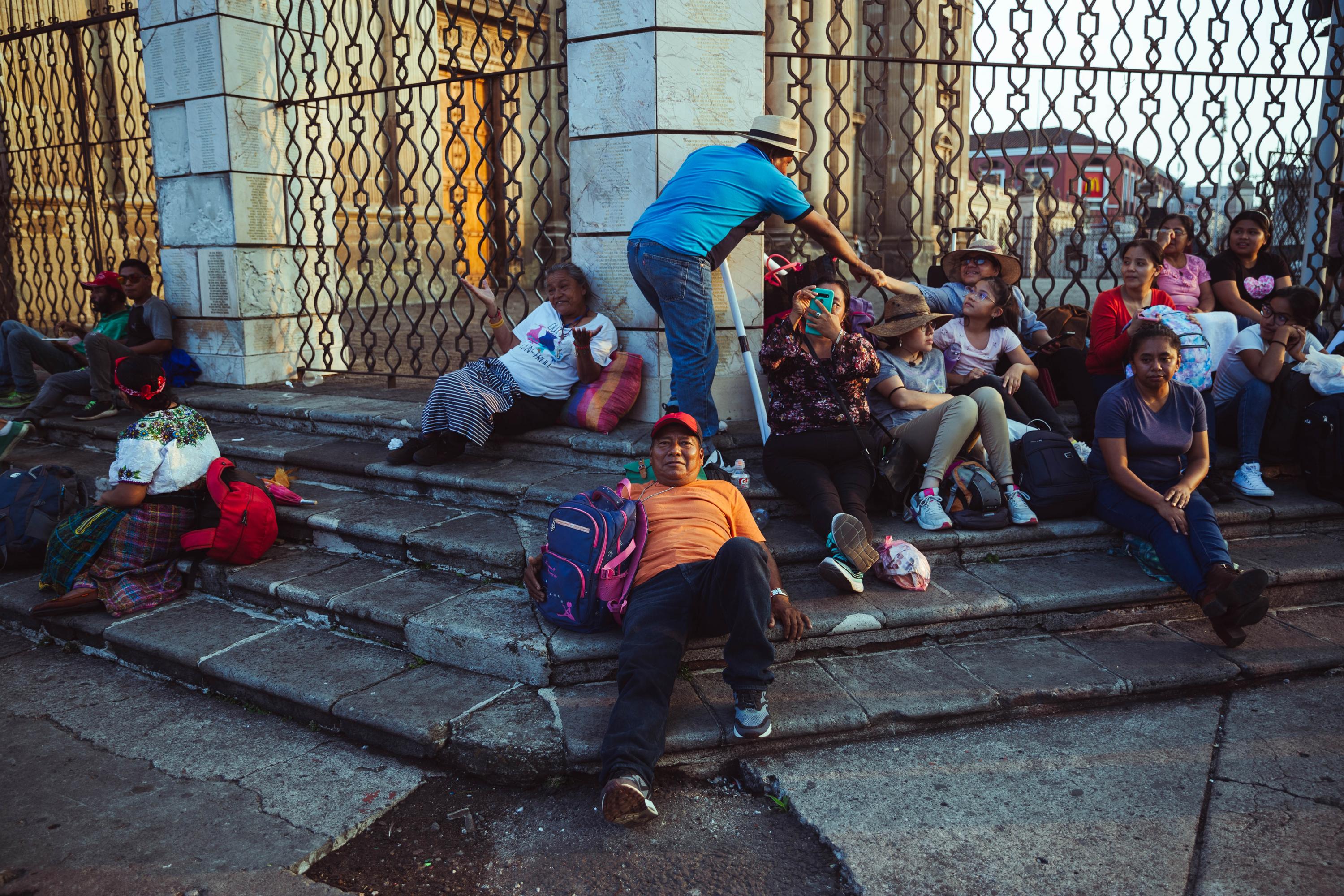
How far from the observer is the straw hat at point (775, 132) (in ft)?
15.3

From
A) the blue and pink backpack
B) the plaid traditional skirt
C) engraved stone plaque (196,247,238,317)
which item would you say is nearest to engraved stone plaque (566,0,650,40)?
the blue and pink backpack

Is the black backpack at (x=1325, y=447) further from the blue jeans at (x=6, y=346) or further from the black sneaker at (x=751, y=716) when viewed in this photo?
the blue jeans at (x=6, y=346)

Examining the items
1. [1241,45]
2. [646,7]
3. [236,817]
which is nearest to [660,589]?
[236,817]

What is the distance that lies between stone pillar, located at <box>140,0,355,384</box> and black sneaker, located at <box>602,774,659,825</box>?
612 cm

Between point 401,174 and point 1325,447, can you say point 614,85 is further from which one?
point 401,174

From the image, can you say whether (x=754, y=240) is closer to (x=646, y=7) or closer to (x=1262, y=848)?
(x=646, y=7)

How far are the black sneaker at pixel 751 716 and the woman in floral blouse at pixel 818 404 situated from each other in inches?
54.4

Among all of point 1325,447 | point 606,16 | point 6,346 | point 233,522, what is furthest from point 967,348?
point 6,346

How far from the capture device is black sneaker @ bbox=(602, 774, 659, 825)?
2877 mm

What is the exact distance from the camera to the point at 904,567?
13.7 ft

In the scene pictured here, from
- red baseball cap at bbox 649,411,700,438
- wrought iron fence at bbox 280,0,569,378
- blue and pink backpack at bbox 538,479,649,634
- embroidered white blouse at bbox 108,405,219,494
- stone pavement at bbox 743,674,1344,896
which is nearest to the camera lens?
stone pavement at bbox 743,674,1344,896

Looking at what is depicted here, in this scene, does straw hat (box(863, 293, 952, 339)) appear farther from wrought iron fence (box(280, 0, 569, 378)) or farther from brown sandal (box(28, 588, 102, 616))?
brown sandal (box(28, 588, 102, 616))

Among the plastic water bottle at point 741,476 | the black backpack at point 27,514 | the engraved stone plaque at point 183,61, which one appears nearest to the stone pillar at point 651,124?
the plastic water bottle at point 741,476

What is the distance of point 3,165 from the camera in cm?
1141
